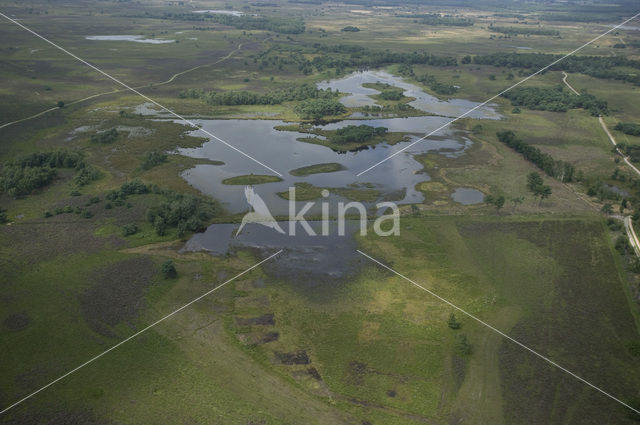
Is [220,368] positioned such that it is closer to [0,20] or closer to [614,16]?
[0,20]

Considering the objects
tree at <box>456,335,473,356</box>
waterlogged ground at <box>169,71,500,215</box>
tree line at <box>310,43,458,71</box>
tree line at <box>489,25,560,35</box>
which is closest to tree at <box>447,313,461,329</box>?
tree at <box>456,335,473,356</box>

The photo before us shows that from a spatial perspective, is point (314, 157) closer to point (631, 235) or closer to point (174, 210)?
point (174, 210)

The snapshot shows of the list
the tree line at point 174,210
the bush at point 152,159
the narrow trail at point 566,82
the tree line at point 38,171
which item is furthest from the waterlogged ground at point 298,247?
the narrow trail at point 566,82

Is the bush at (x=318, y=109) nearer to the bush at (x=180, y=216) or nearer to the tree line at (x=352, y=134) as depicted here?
the tree line at (x=352, y=134)

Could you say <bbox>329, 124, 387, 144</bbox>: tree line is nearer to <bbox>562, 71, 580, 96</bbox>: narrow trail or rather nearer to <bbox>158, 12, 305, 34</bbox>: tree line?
<bbox>562, 71, 580, 96</bbox>: narrow trail

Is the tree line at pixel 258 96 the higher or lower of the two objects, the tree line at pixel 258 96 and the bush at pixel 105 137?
the higher

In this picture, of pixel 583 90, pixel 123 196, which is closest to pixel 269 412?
pixel 123 196
